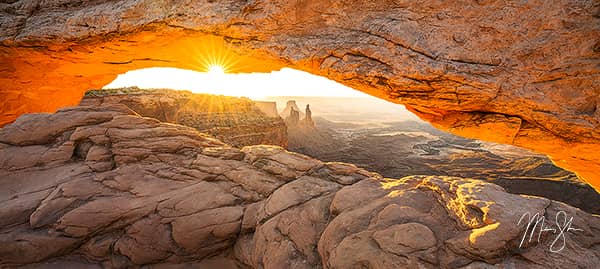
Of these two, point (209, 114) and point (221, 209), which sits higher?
point (209, 114)

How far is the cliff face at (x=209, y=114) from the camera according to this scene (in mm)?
18625

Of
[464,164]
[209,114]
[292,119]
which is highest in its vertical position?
[209,114]

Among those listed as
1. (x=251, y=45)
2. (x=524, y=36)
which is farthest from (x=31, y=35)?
(x=524, y=36)

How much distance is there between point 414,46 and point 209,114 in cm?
2515

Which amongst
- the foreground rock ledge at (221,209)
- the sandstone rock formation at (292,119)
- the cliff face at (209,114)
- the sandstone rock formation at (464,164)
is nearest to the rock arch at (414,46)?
the foreground rock ledge at (221,209)

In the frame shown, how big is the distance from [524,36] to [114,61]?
→ 1181 centimetres

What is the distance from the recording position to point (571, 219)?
12.1 feet

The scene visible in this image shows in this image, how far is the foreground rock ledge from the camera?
364cm

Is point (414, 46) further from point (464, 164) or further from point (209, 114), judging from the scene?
point (464, 164)

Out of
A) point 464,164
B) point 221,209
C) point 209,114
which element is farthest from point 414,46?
point 464,164

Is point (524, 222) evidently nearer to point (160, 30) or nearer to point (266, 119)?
point (160, 30)

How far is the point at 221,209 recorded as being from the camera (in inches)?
234

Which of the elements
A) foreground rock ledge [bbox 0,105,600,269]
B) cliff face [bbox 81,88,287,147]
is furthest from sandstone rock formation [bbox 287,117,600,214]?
foreground rock ledge [bbox 0,105,600,269]

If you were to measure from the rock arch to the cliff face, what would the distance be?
11.5 meters
